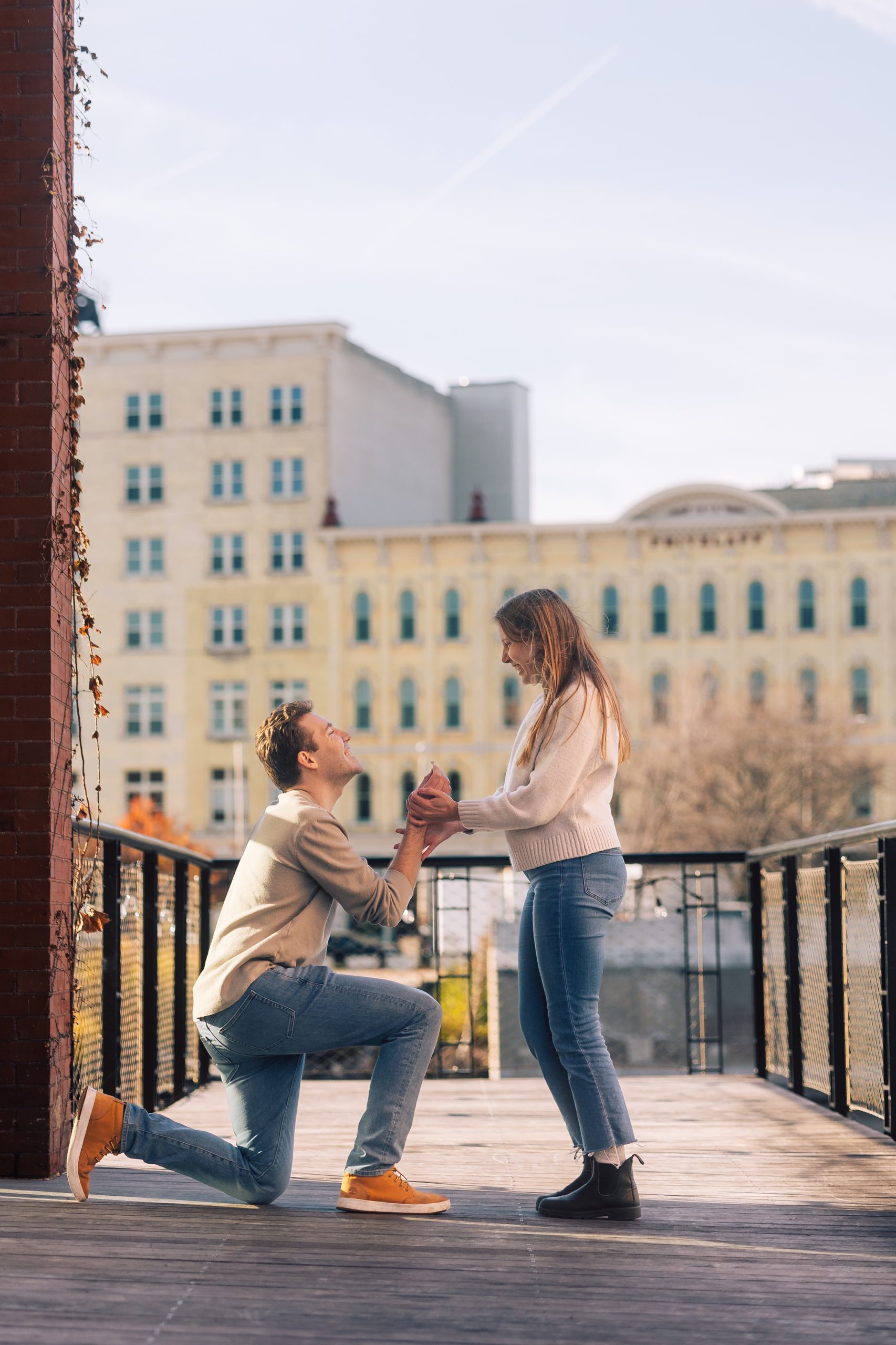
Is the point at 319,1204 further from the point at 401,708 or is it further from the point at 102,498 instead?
the point at 102,498

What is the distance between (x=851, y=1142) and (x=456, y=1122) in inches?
67.9

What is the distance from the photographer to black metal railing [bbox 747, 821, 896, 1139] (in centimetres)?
663

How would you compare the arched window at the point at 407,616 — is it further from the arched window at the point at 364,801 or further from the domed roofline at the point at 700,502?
the domed roofline at the point at 700,502

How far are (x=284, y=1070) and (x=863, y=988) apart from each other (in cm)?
301

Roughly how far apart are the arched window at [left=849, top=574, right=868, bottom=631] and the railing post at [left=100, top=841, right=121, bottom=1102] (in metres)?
53.4

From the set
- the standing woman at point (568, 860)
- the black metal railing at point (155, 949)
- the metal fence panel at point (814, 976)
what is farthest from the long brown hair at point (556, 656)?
the metal fence panel at point (814, 976)

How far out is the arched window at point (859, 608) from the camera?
191ft

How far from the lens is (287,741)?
5102 mm

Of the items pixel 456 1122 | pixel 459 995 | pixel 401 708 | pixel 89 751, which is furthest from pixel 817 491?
pixel 456 1122

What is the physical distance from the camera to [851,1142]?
6855 millimetres

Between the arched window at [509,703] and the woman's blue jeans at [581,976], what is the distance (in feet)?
178

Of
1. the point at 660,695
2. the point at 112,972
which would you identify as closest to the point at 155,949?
the point at 112,972

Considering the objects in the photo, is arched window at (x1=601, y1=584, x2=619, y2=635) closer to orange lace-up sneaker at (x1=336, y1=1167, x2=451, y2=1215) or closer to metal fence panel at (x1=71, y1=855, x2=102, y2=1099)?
metal fence panel at (x1=71, y1=855, x2=102, y2=1099)

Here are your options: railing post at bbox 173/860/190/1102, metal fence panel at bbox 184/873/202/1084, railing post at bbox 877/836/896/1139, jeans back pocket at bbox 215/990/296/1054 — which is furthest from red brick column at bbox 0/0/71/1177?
metal fence panel at bbox 184/873/202/1084
